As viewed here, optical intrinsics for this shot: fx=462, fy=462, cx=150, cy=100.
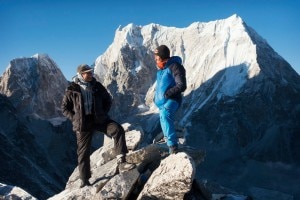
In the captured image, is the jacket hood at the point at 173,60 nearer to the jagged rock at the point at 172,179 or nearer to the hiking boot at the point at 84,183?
the jagged rock at the point at 172,179

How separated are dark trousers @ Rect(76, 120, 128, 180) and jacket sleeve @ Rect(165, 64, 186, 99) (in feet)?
6.04

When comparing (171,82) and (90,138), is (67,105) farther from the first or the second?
(171,82)

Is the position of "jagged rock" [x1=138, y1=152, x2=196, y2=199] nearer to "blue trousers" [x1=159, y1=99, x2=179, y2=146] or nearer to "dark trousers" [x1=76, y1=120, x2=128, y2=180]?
"blue trousers" [x1=159, y1=99, x2=179, y2=146]

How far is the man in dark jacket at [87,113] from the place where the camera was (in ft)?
45.0

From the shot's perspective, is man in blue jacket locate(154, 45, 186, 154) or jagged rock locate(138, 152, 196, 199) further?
man in blue jacket locate(154, 45, 186, 154)

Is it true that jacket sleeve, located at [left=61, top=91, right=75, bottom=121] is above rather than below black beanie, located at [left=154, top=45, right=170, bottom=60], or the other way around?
below

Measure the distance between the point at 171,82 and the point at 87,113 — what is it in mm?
2672

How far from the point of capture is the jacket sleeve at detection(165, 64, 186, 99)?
1341 centimetres

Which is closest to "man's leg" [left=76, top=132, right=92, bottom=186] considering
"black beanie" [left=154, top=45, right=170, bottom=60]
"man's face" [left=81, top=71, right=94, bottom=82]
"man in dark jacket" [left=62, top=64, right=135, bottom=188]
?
"man in dark jacket" [left=62, top=64, right=135, bottom=188]

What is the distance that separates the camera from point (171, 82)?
1385 centimetres

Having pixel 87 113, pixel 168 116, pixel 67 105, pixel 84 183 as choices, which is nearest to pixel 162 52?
pixel 168 116

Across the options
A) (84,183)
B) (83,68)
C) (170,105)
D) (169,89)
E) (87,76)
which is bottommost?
(84,183)

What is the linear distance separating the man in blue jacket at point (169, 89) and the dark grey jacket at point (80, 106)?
167 cm

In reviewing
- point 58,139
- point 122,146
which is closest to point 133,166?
point 122,146
